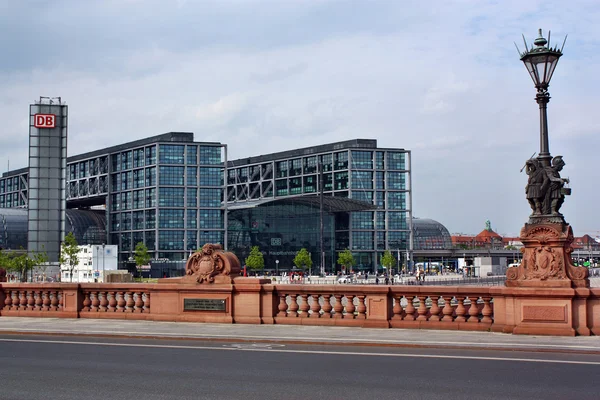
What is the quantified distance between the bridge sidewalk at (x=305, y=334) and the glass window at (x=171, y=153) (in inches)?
5002

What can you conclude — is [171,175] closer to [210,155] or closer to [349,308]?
[210,155]

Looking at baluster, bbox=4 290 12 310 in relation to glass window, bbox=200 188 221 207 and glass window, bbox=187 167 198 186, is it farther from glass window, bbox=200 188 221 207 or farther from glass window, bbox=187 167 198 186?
glass window, bbox=200 188 221 207

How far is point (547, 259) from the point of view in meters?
16.1

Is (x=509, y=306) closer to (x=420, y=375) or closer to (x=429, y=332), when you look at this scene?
(x=429, y=332)

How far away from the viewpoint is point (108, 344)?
1580 centimetres

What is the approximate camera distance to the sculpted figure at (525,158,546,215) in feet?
54.0

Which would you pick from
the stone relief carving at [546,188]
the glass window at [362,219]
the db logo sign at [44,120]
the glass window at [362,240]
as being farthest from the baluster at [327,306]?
the glass window at [362,240]

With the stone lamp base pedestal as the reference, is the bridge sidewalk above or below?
below

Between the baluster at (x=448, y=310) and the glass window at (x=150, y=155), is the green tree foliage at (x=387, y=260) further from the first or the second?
the baluster at (x=448, y=310)

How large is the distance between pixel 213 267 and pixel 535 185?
8066mm

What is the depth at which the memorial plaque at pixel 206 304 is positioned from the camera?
19031 millimetres

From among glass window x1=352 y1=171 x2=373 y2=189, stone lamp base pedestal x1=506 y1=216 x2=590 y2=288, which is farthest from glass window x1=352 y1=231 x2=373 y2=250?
stone lamp base pedestal x1=506 y1=216 x2=590 y2=288

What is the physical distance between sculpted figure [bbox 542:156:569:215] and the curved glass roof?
5908 inches

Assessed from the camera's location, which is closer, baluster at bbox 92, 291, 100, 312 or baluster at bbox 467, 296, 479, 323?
baluster at bbox 467, 296, 479, 323
